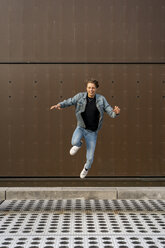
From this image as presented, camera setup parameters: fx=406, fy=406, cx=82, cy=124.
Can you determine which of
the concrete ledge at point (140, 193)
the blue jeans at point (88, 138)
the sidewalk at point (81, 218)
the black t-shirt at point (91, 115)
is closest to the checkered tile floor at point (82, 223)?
the sidewalk at point (81, 218)

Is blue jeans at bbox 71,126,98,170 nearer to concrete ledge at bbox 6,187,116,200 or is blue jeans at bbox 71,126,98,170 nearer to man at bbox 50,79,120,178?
man at bbox 50,79,120,178

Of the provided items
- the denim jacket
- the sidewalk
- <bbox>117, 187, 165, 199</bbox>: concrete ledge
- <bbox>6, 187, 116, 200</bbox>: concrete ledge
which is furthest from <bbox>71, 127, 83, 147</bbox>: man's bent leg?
<bbox>117, 187, 165, 199</bbox>: concrete ledge

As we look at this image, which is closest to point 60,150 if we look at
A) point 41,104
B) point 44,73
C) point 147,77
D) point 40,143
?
point 40,143

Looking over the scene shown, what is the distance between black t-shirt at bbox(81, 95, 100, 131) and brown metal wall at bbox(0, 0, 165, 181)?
2823mm

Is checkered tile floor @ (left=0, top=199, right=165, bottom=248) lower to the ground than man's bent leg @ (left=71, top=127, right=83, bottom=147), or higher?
lower

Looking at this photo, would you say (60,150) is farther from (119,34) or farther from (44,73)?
(119,34)

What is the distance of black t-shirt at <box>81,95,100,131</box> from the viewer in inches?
254

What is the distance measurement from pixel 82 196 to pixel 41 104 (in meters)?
2.28

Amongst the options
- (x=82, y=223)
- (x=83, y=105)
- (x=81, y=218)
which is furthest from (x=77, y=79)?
(x=82, y=223)

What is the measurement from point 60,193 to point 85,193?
0.55 meters

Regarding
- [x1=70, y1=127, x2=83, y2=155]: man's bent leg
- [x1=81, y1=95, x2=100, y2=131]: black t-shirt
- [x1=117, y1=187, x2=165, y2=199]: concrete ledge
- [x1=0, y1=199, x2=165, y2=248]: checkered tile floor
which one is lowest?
[x1=0, y1=199, x2=165, y2=248]: checkered tile floor

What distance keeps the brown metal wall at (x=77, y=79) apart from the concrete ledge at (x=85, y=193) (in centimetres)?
44

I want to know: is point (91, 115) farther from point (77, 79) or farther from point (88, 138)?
point (77, 79)

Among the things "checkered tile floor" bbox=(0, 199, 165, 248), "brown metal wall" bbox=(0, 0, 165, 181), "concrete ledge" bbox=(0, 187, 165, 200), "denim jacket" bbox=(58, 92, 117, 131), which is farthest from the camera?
"brown metal wall" bbox=(0, 0, 165, 181)
